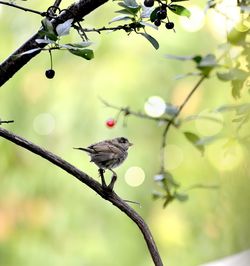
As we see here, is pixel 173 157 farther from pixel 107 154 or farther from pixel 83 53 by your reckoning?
pixel 83 53

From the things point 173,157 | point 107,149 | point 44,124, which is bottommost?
point 107,149

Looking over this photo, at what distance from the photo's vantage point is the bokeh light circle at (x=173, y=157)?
2.44 m

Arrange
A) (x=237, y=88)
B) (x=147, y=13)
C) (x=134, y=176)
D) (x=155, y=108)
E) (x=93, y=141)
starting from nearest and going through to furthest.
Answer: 1. (x=147, y=13)
2. (x=237, y=88)
3. (x=155, y=108)
4. (x=93, y=141)
5. (x=134, y=176)

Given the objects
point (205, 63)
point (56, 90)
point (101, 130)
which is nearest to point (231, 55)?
point (205, 63)

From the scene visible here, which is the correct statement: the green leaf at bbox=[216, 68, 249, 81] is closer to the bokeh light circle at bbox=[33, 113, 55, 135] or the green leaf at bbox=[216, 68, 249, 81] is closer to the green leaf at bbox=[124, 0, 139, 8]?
the green leaf at bbox=[124, 0, 139, 8]

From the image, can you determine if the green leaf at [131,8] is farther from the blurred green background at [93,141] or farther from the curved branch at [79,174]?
the blurred green background at [93,141]

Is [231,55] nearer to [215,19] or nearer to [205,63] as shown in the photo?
[205,63]

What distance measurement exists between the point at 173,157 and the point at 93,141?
33 cm

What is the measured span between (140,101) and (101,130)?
17 centimetres

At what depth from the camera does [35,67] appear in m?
2.43

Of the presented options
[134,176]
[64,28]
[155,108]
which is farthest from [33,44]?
[134,176]

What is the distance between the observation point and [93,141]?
2326 millimetres

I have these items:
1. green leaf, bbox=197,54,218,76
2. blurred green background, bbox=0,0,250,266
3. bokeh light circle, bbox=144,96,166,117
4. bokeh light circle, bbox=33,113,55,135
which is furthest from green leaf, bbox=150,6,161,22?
bokeh light circle, bbox=33,113,55,135

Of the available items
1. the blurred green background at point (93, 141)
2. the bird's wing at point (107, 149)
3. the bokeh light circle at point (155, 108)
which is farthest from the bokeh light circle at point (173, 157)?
the bird's wing at point (107, 149)
